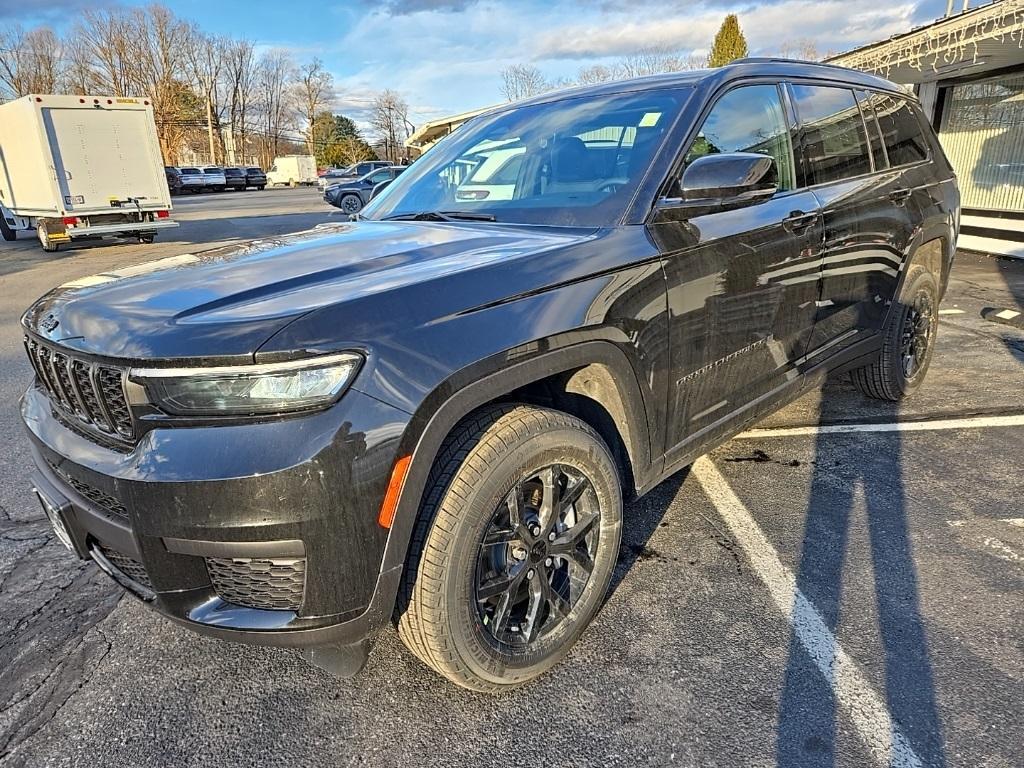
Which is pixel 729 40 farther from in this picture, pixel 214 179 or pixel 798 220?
pixel 214 179

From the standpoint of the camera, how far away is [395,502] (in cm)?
171

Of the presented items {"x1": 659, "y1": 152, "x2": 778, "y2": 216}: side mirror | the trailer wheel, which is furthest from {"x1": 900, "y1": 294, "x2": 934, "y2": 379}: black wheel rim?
the trailer wheel

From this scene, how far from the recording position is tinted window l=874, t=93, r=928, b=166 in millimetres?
3963

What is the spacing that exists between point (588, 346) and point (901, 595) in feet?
5.37

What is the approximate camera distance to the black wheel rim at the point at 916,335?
4.24 meters

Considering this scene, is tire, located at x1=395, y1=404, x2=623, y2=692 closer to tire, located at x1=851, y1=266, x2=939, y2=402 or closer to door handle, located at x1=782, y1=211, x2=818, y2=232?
door handle, located at x1=782, y1=211, x2=818, y2=232

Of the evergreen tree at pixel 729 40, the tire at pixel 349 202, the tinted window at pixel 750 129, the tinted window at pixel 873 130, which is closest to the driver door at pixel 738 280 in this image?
the tinted window at pixel 750 129

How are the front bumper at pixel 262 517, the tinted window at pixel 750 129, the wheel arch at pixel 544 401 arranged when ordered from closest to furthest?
the front bumper at pixel 262 517, the wheel arch at pixel 544 401, the tinted window at pixel 750 129

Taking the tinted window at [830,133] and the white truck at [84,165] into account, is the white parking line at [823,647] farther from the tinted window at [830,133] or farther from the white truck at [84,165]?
the white truck at [84,165]

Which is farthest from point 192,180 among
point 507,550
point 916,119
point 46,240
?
point 507,550

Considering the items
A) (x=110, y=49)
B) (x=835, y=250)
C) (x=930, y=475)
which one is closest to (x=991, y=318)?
(x=930, y=475)

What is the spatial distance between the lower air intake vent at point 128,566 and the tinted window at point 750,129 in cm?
235

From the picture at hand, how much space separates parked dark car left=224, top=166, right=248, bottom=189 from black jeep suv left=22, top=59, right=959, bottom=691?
53.1 meters

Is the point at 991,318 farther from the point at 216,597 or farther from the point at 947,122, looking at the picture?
the point at 947,122
